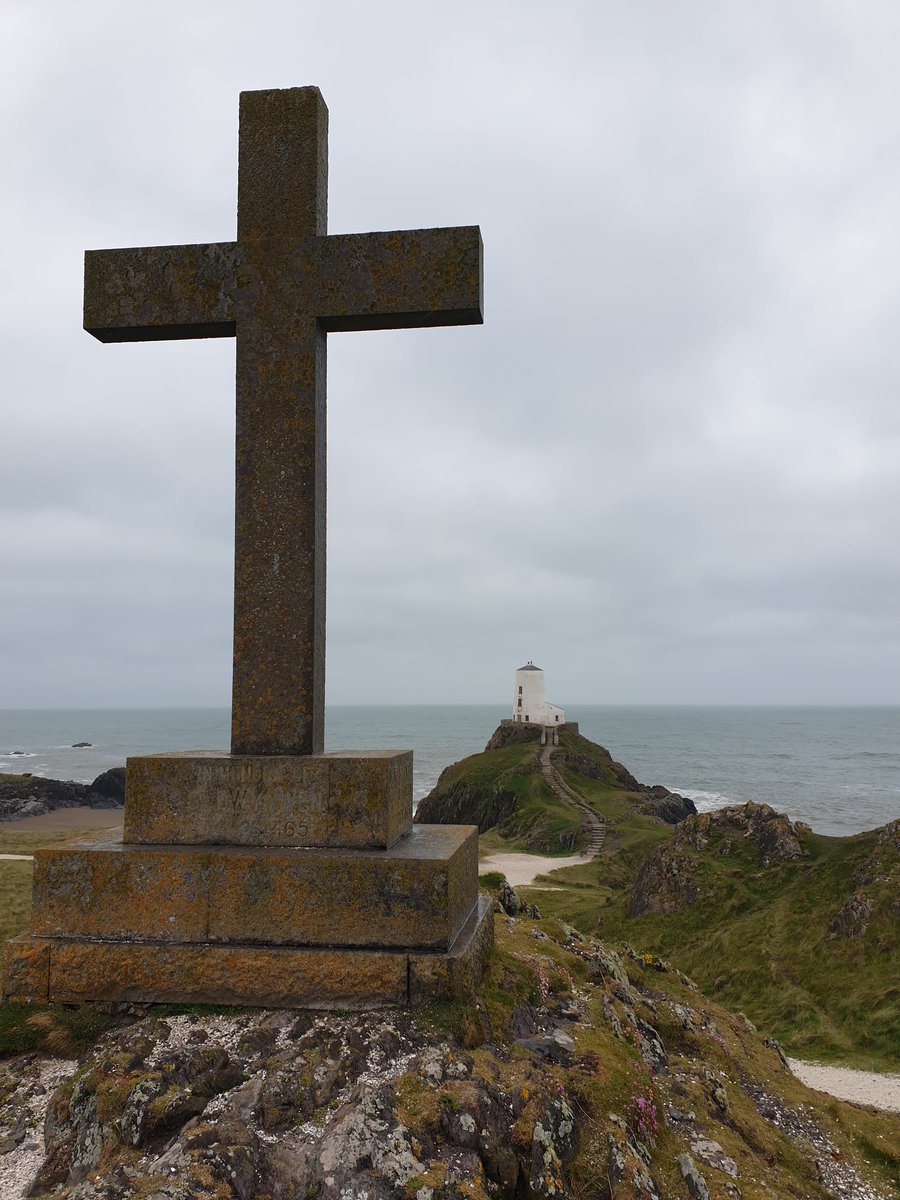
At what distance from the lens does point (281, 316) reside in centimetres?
629

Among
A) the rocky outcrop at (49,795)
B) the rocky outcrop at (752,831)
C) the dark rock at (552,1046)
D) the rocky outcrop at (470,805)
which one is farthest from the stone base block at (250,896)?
the rocky outcrop at (49,795)

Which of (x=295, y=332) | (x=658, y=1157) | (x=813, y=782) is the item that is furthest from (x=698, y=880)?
(x=813, y=782)

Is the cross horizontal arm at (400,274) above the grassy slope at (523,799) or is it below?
above

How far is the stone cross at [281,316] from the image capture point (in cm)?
612

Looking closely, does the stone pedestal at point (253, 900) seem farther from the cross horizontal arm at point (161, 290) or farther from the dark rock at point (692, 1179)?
the cross horizontal arm at point (161, 290)

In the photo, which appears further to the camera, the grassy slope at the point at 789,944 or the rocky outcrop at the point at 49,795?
the rocky outcrop at the point at 49,795

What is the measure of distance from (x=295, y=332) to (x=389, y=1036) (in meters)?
4.90

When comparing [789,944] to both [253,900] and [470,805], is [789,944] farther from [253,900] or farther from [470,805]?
[470,805]

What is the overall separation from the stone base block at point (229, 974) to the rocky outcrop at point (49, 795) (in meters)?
62.1

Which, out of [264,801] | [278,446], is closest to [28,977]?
[264,801]

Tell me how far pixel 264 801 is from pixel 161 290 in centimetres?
401

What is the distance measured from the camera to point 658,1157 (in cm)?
469

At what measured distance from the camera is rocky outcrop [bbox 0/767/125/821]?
2469 inches

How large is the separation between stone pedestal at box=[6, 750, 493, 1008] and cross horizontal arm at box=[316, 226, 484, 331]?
3377mm
